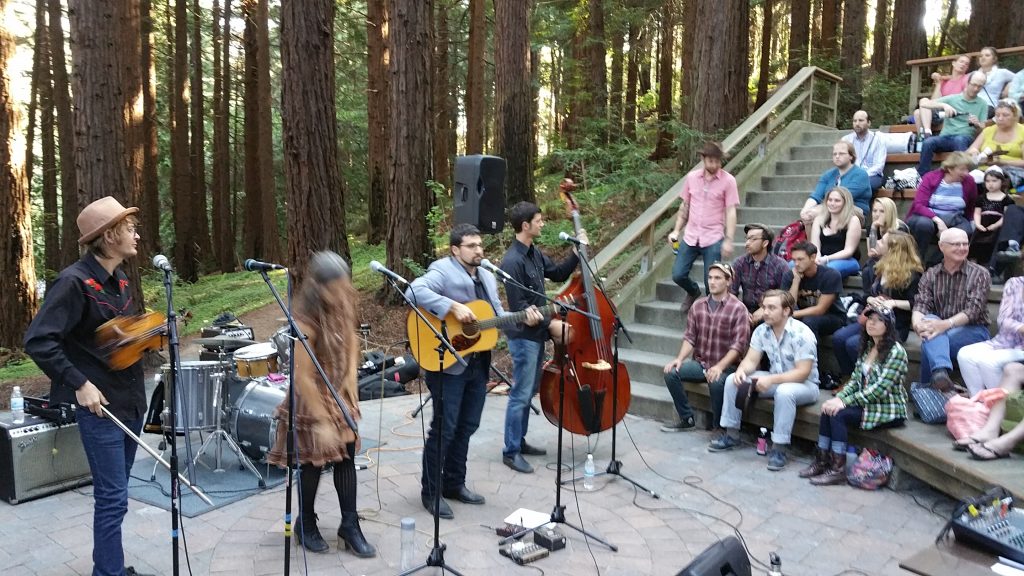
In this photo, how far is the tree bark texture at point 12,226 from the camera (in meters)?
9.85

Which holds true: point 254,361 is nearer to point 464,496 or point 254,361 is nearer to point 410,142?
point 464,496

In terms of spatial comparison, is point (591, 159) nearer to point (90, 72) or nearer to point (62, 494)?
point (90, 72)

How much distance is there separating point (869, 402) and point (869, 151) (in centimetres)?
462

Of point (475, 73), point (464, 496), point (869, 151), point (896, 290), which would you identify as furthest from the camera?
point (475, 73)

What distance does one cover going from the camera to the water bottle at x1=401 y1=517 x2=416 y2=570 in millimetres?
4160

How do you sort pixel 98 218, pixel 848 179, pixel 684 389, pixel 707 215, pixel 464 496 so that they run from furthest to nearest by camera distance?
pixel 848 179 < pixel 707 215 < pixel 684 389 < pixel 464 496 < pixel 98 218

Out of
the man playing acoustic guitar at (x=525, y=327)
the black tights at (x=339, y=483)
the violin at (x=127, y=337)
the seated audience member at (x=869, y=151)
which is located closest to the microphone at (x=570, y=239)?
the man playing acoustic guitar at (x=525, y=327)

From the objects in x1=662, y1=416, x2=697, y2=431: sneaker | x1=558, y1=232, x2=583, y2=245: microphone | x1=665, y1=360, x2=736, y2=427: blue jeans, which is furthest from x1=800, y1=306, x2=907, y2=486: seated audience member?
x1=558, y1=232, x2=583, y2=245: microphone

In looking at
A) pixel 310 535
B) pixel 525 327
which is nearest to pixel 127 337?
pixel 310 535

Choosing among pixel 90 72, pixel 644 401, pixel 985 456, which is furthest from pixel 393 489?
pixel 90 72

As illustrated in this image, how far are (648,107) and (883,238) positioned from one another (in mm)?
15158

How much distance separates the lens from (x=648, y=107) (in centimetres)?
2159

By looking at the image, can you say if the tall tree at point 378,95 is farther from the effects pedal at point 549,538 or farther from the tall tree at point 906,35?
the effects pedal at point 549,538

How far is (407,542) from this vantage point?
164 inches
